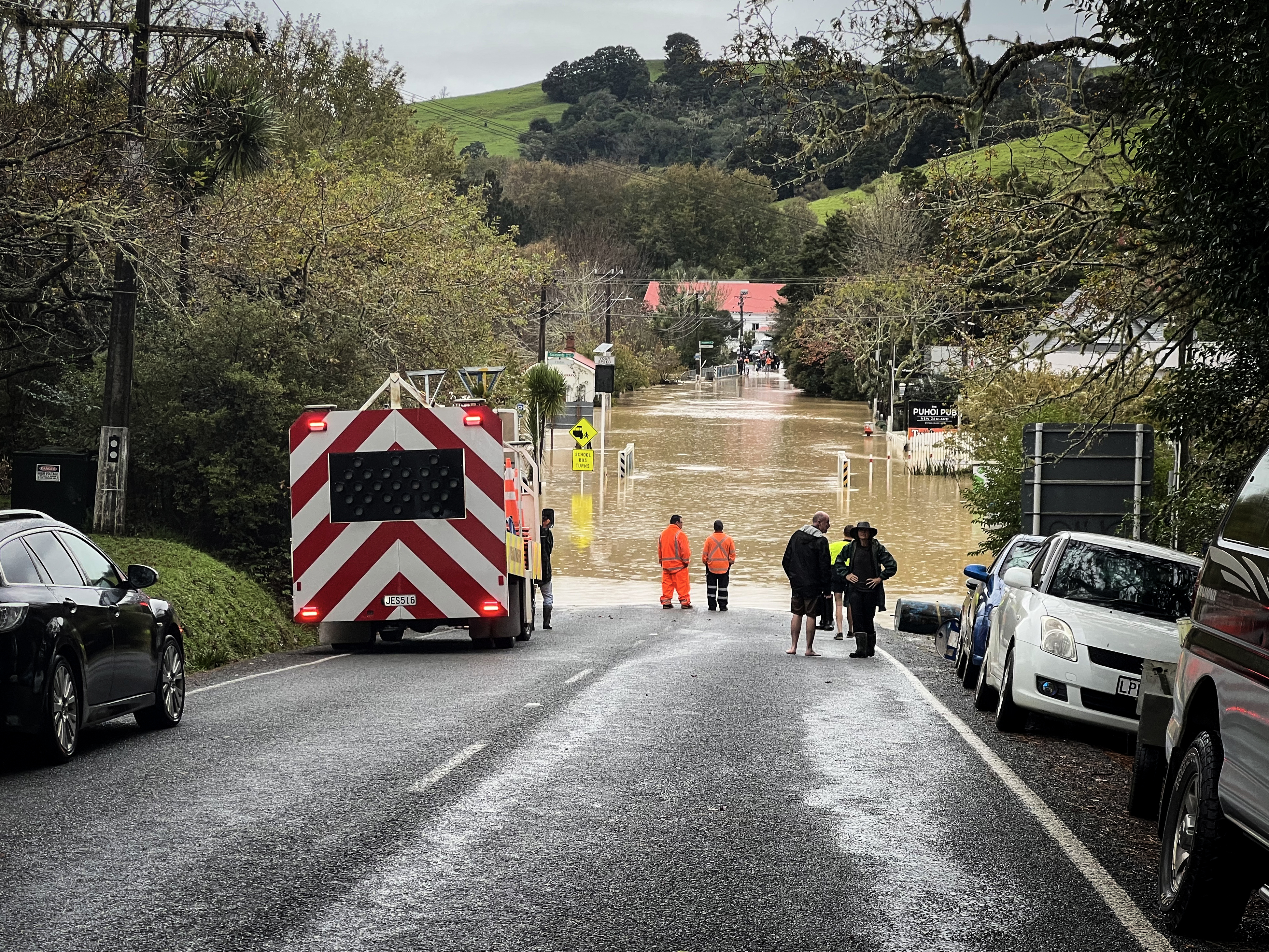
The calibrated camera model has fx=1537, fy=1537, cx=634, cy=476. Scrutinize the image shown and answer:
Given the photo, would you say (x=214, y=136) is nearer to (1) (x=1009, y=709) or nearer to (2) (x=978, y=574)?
(2) (x=978, y=574)

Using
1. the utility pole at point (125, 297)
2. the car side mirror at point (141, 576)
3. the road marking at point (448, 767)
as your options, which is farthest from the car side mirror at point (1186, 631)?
the utility pole at point (125, 297)

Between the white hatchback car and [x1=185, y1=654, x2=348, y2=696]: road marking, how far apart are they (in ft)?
22.9

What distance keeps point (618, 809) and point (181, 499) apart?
1678 cm

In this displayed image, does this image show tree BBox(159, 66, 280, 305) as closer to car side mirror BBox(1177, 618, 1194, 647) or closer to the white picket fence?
car side mirror BBox(1177, 618, 1194, 647)

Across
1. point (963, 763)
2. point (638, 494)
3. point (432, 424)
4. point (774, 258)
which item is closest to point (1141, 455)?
point (432, 424)

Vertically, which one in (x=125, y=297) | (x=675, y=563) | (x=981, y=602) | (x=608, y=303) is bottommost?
(x=675, y=563)

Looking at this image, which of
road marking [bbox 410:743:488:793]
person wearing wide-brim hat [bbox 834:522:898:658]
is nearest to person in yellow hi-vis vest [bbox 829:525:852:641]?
person wearing wide-brim hat [bbox 834:522:898:658]

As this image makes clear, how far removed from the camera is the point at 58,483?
20562 millimetres

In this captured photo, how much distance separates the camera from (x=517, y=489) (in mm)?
19875

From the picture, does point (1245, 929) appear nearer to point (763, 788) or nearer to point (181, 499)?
point (763, 788)

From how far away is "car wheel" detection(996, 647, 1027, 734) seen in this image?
11.9 meters

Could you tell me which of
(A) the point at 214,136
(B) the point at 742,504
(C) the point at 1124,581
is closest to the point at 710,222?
(B) the point at 742,504

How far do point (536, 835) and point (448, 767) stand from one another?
1.98 m

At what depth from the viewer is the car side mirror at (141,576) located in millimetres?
10484
